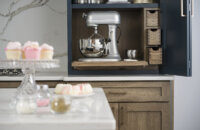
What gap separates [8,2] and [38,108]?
7.92 feet

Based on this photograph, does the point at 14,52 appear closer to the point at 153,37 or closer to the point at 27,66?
the point at 27,66

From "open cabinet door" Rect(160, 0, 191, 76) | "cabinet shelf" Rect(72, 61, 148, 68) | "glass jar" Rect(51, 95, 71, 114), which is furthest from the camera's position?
"cabinet shelf" Rect(72, 61, 148, 68)

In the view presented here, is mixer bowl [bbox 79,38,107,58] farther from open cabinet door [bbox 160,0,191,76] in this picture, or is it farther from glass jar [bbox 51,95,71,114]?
glass jar [bbox 51,95,71,114]

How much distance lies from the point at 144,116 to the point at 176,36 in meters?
0.71

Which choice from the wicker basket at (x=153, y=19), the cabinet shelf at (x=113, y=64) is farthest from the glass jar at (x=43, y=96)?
the wicker basket at (x=153, y=19)

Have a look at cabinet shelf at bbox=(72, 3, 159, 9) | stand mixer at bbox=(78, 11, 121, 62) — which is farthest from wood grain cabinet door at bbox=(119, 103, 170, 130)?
cabinet shelf at bbox=(72, 3, 159, 9)

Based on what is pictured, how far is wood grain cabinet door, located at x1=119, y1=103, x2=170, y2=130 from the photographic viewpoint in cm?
302

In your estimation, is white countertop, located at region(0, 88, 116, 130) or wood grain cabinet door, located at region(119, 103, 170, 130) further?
wood grain cabinet door, located at region(119, 103, 170, 130)

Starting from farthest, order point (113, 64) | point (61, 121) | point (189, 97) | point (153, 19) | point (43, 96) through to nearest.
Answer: point (189, 97) → point (153, 19) → point (113, 64) → point (43, 96) → point (61, 121)

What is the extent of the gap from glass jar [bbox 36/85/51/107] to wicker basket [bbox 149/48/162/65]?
1.69 meters

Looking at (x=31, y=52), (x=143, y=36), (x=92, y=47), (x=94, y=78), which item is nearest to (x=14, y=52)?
(x=31, y=52)

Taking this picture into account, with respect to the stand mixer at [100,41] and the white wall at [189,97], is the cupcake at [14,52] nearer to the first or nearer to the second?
the stand mixer at [100,41]

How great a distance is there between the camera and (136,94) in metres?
3.03

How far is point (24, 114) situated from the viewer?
1355mm
